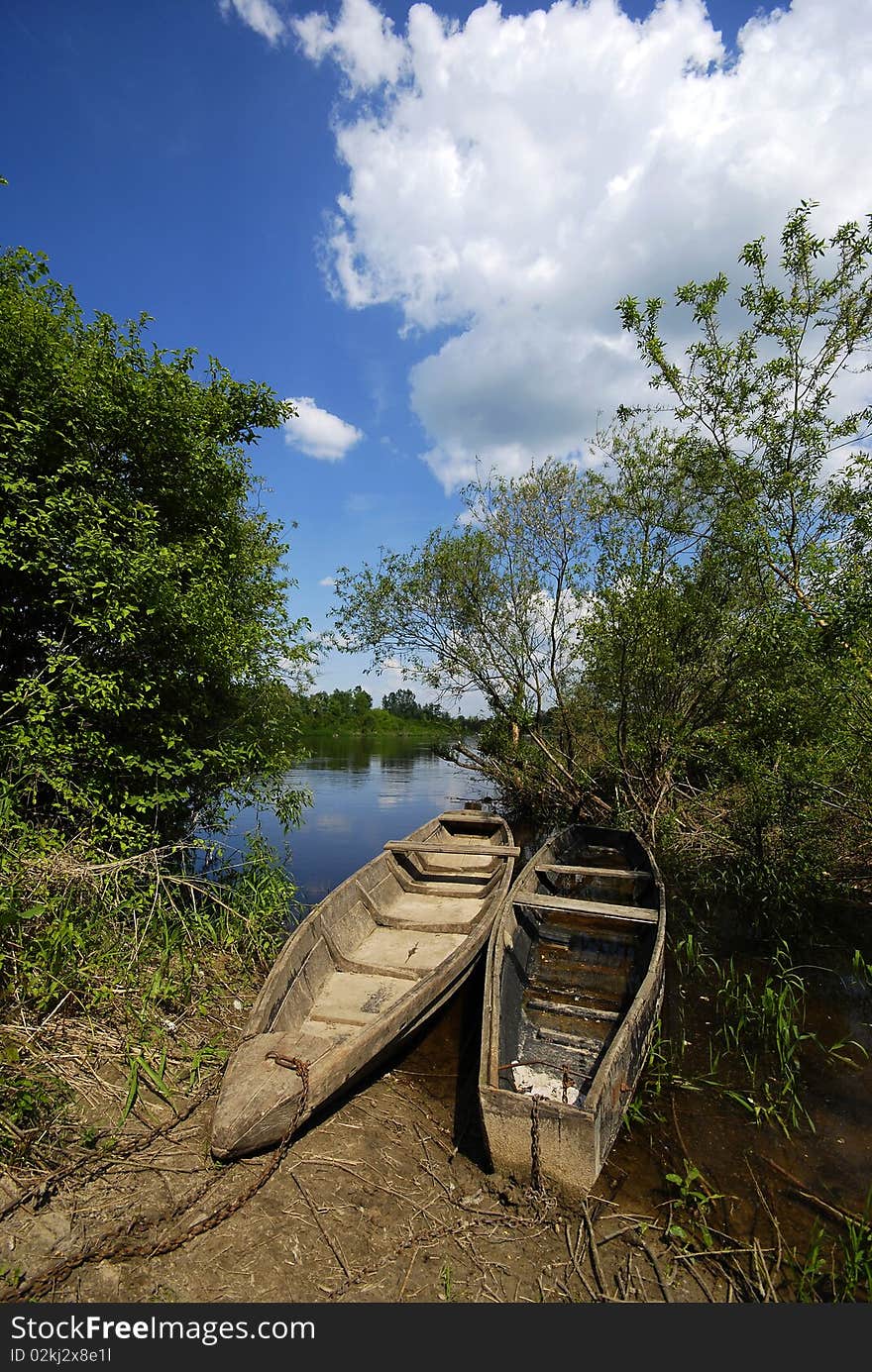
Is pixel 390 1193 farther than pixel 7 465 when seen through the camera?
No

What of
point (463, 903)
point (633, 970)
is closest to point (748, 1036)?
point (633, 970)

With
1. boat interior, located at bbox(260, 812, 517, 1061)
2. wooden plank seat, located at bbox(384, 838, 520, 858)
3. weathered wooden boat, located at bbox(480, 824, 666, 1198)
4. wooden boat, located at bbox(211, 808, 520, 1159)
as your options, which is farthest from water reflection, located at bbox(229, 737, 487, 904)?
weathered wooden boat, located at bbox(480, 824, 666, 1198)

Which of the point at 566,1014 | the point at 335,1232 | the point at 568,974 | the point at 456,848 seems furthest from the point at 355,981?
the point at 456,848

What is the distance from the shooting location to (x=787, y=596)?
821cm

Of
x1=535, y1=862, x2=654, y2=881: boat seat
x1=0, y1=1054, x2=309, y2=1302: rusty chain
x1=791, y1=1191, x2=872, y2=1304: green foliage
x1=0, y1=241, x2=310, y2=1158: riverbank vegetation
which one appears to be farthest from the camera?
x1=535, y1=862, x2=654, y2=881: boat seat

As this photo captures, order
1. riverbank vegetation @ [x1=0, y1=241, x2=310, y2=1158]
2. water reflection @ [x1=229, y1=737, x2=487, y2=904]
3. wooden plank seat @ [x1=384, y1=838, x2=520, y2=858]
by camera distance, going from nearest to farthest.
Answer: riverbank vegetation @ [x1=0, y1=241, x2=310, y2=1158]
wooden plank seat @ [x1=384, y1=838, x2=520, y2=858]
water reflection @ [x1=229, y1=737, x2=487, y2=904]

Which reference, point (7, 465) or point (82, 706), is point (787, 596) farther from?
point (7, 465)

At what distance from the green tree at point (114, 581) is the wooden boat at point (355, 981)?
7.77ft

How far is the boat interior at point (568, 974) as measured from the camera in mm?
4789

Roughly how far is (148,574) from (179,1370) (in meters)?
5.74

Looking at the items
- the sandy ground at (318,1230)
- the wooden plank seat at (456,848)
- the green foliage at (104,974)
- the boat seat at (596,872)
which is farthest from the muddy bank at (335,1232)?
the wooden plank seat at (456,848)

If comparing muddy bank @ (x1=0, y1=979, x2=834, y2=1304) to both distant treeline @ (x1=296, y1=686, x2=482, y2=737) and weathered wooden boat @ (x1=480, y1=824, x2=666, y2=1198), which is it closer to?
weathered wooden boat @ (x1=480, y1=824, x2=666, y2=1198)

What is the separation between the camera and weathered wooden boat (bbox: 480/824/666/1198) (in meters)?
3.48

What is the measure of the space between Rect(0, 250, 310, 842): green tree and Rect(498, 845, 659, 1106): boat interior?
4.21m
